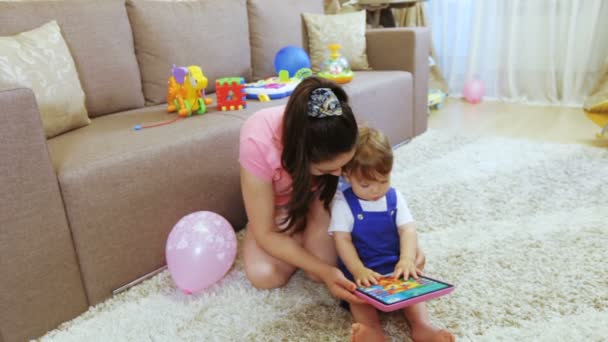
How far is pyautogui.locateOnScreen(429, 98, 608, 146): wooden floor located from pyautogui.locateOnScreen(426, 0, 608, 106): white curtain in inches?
6.3

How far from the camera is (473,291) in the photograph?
4.20ft

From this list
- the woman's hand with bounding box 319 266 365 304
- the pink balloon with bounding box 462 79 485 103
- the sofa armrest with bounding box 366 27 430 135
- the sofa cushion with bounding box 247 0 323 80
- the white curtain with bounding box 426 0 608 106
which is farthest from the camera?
the pink balloon with bounding box 462 79 485 103

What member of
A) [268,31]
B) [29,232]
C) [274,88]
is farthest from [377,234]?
[268,31]

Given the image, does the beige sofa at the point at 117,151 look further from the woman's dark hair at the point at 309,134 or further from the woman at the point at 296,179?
the woman's dark hair at the point at 309,134

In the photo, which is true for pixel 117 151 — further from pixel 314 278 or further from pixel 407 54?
pixel 407 54

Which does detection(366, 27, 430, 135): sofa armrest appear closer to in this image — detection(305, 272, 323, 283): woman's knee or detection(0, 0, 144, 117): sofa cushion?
detection(0, 0, 144, 117): sofa cushion

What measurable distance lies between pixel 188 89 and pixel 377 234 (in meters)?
0.86

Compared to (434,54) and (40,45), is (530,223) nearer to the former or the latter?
(40,45)

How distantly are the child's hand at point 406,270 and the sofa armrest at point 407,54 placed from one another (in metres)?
1.60

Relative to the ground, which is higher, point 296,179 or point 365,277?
point 296,179

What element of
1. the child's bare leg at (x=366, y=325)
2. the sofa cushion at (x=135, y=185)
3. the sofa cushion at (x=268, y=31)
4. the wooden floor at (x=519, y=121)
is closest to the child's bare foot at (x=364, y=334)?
the child's bare leg at (x=366, y=325)

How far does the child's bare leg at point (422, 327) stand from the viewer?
1.04 meters

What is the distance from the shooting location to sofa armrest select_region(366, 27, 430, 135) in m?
2.51

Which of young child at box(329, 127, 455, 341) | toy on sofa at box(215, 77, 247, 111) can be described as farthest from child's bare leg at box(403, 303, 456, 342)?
toy on sofa at box(215, 77, 247, 111)
